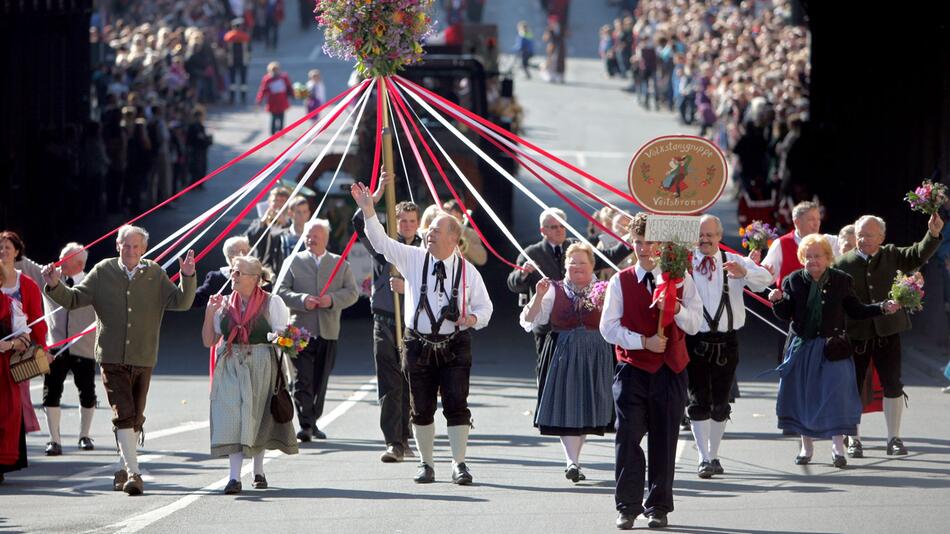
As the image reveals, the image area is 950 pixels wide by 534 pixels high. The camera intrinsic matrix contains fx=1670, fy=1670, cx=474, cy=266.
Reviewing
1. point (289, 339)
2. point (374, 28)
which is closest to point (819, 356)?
point (289, 339)

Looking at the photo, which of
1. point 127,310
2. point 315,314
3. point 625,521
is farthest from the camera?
point 315,314

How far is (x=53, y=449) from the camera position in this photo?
41.7 feet

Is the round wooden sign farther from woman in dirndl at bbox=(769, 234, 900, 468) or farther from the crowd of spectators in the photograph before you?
the crowd of spectators

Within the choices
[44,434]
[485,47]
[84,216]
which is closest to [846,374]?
[44,434]

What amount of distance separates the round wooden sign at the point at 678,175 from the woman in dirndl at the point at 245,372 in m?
2.59

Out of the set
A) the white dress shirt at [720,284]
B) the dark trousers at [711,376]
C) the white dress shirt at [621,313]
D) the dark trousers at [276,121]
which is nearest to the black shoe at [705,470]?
the dark trousers at [711,376]

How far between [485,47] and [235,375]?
26305mm

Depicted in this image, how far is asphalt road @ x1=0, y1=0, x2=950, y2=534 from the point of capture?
9906 millimetres

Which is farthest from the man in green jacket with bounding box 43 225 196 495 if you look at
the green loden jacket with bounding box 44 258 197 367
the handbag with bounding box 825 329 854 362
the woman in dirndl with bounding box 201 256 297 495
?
the handbag with bounding box 825 329 854 362

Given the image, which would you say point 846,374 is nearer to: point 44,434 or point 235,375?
point 235,375

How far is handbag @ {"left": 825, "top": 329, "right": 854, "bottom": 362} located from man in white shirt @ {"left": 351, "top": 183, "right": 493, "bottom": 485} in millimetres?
2467

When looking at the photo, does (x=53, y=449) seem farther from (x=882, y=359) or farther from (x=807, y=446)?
(x=882, y=359)

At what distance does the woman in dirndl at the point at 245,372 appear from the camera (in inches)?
427

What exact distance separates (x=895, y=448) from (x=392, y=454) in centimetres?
370
